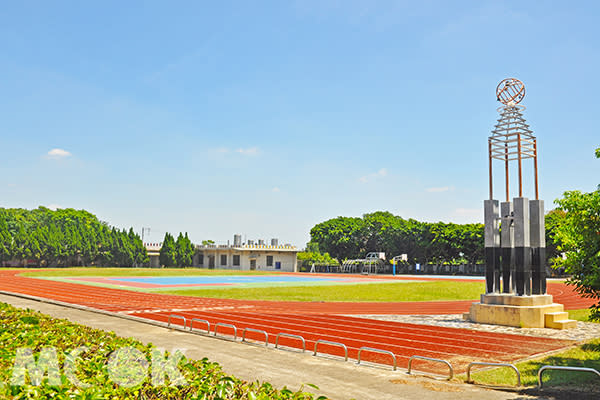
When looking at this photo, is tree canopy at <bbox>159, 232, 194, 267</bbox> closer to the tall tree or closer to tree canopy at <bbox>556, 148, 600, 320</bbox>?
the tall tree

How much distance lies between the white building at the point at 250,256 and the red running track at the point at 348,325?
4843 cm

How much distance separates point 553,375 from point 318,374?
4.60 metres

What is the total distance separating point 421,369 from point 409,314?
10620 millimetres

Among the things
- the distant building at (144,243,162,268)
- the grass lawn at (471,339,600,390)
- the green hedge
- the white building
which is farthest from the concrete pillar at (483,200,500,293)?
the distant building at (144,243,162,268)

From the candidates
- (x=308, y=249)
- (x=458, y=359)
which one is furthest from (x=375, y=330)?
(x=308, y=249)

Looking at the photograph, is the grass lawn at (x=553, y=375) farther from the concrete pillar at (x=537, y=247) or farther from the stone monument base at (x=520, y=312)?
the concrete pillar at (x=537, y=247)

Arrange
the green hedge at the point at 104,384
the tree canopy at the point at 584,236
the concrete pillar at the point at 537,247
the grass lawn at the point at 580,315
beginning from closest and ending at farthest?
the green hedge at the point at 104,384
the tree canopy at the point at 584,236
the concrete pillar at the point at 537,247
the grass lawn at the point at 580,315

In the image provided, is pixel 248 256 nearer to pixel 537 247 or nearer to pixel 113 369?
pixel 537 247

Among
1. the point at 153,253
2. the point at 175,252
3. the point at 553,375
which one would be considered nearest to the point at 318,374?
the point at 553,375

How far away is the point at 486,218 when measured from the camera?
19078 millimetres

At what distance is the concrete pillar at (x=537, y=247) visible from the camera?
1823 centimetres

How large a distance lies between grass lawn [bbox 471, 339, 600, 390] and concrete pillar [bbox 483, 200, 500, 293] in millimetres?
6337

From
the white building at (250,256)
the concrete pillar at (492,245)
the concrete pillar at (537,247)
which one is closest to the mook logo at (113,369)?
the concrete pillar at (492,245)

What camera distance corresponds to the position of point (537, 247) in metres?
18.5
